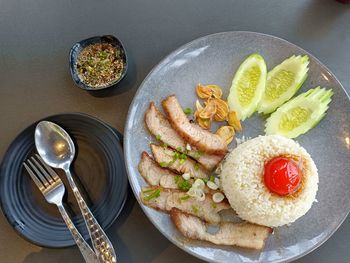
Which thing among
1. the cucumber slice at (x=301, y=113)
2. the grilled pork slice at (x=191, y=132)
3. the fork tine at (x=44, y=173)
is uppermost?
the cucumber slice at (x=301, y=113)

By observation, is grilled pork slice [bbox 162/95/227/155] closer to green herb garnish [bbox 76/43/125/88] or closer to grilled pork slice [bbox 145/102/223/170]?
grilled pork slice [bbox 145/102/223/170]

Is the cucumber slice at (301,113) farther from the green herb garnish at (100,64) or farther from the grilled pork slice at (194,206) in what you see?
the green herb garnish at (100,64)

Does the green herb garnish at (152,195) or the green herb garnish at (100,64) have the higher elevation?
the green herb garnish at (100,64)

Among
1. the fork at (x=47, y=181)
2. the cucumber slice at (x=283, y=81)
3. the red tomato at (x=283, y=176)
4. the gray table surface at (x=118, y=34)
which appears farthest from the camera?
the gray table surface at (x=118, y=34)

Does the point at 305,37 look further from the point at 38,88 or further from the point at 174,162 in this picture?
the point at 38,88

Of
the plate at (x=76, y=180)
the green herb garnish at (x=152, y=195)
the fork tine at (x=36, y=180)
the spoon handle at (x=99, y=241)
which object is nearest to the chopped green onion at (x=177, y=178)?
the green herb garnish at (x=152, y=195)

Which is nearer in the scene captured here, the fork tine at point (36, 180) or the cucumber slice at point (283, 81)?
the fork tine at point (36, 180)
